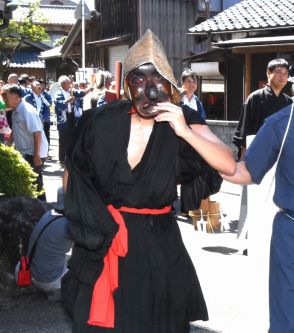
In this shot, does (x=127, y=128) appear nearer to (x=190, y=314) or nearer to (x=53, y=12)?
(x=190, y=314)

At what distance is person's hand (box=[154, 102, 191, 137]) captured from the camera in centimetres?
279

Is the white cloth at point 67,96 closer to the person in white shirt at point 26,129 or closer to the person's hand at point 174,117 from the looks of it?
the person in white shirt at point 26,129

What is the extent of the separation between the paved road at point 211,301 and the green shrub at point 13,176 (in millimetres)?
1326

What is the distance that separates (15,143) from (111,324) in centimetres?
556

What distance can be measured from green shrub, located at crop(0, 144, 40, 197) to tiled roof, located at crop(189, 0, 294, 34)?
9.94m

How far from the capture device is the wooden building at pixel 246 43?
49.2 feet

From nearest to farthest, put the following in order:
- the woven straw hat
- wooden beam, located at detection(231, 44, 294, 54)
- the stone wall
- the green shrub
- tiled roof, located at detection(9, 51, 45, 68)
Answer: the woven straw hat < the green shrub < wooden beam, located at detection(231, 44, 294, 54) < the stone wall < tiled roof, located at detection(9, 51, 45, 68)

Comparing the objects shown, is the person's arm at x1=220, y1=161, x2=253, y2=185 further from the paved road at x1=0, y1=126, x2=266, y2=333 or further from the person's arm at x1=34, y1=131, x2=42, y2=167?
the person's arm at x1=34, y1=131, x2=42, y2=167

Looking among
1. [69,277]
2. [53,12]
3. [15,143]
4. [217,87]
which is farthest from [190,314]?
[53,12]

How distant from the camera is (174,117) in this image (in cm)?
279

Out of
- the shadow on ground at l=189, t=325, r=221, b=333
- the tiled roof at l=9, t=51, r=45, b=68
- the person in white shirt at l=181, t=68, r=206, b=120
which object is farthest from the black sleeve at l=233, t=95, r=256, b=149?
the tiled roof at l=9, t=51, r=45, b=68

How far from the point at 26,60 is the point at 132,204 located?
4328cm

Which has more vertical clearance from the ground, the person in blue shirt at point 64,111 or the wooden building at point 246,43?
the wooden building at point 246,43

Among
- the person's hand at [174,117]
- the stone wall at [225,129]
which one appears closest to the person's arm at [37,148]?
the person's hand at [174,117]
